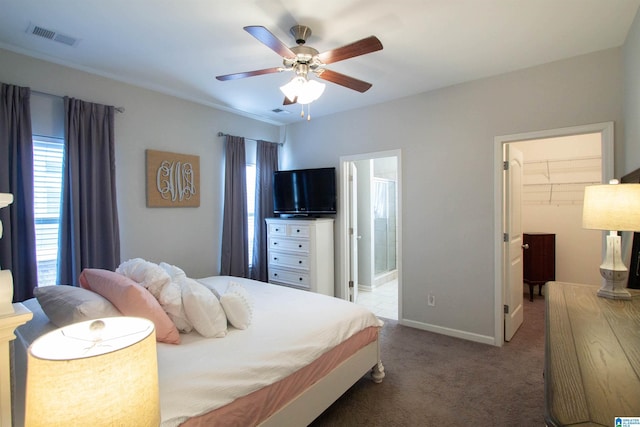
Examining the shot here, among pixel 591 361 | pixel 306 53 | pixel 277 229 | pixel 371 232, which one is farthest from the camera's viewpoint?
pixel 371 232

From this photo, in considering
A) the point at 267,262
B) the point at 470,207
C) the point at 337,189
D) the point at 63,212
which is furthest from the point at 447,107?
the point at 63,212

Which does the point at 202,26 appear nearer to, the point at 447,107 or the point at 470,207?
the point at 447,107

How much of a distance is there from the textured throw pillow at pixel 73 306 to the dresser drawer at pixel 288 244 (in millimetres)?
2428

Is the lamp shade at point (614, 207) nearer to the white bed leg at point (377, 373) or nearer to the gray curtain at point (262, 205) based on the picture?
the white bed leg at point (377, 373)

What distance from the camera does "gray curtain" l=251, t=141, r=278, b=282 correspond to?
429 cm

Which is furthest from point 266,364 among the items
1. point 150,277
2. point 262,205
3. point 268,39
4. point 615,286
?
point 262,205

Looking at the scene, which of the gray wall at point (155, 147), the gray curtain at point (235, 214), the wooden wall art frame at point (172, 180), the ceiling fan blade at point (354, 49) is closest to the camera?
the ceiling fan blade at point (354, 49)

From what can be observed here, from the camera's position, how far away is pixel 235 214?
3.98 m

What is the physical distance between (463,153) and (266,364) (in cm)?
279

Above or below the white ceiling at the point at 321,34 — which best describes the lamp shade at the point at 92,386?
below

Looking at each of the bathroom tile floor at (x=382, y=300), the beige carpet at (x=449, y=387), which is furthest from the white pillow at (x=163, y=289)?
the bathroom tile floor at (x=382, y=300)

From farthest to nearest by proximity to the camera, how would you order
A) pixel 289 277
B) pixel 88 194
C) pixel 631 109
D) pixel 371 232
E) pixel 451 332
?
pixel 371 232 → pixel 289 277 → pixel 451 332 → pixel 88 194 → pixel 631 109

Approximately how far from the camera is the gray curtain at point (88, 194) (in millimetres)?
2670

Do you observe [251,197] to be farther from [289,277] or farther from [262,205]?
[289,277]
